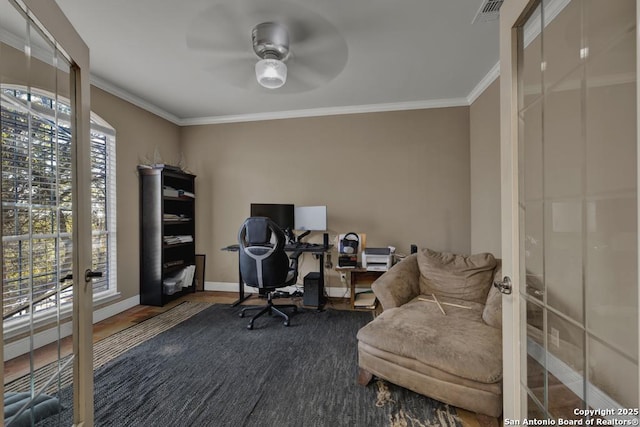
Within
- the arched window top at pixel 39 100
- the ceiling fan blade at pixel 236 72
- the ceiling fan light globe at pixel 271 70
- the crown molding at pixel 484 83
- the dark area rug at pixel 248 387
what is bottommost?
the dark area rug at pixel 248 387

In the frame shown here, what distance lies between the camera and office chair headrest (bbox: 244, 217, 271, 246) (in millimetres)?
2736

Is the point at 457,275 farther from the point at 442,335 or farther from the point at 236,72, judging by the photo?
the point at 236,72

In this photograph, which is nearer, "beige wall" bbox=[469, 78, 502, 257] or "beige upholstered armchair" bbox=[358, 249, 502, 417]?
"beige upholstered armchair" bbox=[358, 249, 502, 417]

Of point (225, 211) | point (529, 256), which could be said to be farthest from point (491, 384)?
point (225, 211)

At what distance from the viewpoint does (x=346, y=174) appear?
389 centimetres

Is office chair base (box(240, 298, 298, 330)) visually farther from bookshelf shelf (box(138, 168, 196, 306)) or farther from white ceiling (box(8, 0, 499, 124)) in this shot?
white ceiling (box(8, 0, 499, 124))

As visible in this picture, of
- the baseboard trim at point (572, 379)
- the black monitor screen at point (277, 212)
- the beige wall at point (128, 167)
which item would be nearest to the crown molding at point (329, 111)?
the beige wall at point (128, 167)

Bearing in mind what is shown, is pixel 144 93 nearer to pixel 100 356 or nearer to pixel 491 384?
pixel 100 356

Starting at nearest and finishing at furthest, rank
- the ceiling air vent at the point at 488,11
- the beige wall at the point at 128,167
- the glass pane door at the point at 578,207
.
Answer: the glass pane door at the point at 578,207 → the ceiling air vent at the point at 488,11 → the beige wall at the point at 128,167

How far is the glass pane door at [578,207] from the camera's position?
71 cm

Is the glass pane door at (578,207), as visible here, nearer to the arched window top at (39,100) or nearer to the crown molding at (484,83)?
the arched window top at (39,100)

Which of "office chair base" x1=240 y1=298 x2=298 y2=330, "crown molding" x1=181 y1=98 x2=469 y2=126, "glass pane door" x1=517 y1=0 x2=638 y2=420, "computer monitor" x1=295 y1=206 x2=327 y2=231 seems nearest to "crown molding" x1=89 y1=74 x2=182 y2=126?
"crown molding" x1=181 y1=98 x2=469 y2=126

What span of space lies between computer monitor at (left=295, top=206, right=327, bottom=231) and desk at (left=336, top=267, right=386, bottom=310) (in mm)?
632

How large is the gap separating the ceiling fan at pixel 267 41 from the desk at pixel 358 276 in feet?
7.05
